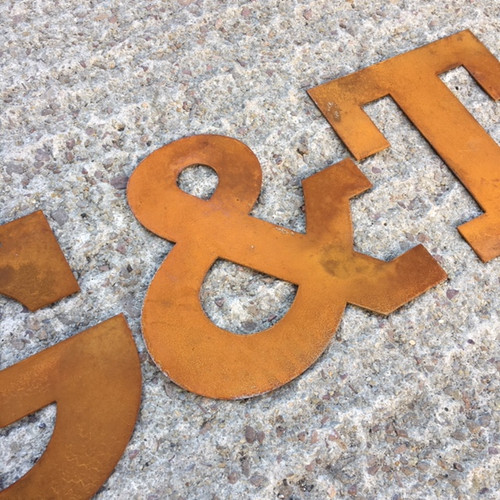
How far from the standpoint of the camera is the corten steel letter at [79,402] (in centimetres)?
134

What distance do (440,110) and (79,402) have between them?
1.66 meters

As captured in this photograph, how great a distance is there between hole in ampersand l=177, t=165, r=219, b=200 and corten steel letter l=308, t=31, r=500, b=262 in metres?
0.51

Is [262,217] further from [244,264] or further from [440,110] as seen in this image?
[440,110]

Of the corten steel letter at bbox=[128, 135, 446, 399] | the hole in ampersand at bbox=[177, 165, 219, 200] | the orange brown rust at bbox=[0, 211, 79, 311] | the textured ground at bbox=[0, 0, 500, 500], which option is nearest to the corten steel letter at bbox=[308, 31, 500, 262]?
the textured ground at bbox=[0, 0, 500, 500]

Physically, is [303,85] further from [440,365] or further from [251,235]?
[440,365]

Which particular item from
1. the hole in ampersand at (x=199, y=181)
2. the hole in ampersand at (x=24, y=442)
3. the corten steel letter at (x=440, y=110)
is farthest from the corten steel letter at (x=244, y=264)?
the hole in ampersand at (x=24, y=442)

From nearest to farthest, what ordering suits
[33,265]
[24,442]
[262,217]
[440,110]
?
[24,442] → [33,265] → [262,217] → [440,110]

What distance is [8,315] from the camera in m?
1.59

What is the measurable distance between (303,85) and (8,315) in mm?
1383

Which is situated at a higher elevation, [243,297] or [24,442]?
[243,297]

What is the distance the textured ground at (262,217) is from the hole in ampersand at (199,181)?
0.02 m

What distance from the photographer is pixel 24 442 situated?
140 centimetres

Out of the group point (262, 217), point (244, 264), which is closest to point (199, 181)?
point (262, 217)

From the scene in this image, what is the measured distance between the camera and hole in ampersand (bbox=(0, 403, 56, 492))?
53.8 inches
